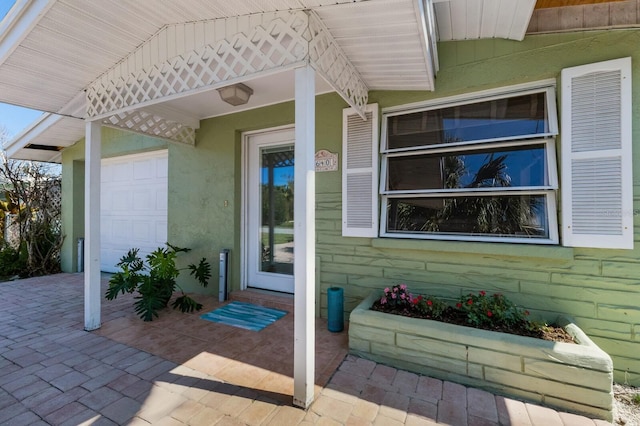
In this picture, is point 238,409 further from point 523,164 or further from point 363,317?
point 523,164

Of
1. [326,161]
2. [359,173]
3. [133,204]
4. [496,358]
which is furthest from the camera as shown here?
[133,204]

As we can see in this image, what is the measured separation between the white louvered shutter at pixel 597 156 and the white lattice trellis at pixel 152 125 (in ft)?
14.7

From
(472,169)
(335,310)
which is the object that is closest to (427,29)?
(472,169)

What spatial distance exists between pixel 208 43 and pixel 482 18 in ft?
7.63

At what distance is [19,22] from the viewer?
2340 millimetres

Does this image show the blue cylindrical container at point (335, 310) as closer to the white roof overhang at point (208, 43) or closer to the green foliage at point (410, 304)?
the green foliage at point (410, 304)

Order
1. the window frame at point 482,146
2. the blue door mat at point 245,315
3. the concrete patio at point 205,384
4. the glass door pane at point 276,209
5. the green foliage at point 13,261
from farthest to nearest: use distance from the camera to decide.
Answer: the green foliage at point 13,261 → the glass door pane at point 276,209 → the blue door mat at point 245,315 → the window frame at point 482,146 → the concrete patio at point 205,384

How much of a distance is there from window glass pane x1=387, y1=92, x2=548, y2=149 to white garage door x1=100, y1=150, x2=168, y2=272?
3987mm

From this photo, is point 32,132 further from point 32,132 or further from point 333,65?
point 333,65

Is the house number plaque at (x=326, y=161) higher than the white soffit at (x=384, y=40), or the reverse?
the white soffit at (x=384, y=40)

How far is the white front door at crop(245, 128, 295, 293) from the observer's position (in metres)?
4.05

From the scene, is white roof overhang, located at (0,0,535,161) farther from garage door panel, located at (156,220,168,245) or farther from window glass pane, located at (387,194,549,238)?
garage door panel, located at (156,220,168,245)

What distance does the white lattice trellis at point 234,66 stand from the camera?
1.97 metres

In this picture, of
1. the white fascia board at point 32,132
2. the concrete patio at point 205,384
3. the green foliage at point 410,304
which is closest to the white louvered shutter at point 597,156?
the green foliage at point 410,304
